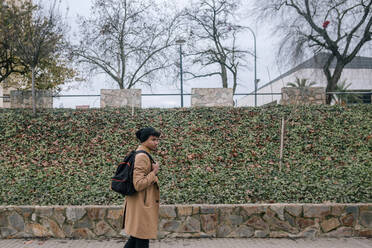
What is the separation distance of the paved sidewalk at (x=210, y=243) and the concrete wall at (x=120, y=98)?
9170 mm

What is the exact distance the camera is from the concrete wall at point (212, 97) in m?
14.4

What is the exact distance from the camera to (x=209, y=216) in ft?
18.1

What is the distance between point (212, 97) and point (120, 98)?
13.4 feet

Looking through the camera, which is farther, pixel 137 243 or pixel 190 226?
pixel 190 226

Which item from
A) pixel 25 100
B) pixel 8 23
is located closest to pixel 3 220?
pixel 25 100

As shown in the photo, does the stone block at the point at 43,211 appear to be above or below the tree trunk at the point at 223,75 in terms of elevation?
below

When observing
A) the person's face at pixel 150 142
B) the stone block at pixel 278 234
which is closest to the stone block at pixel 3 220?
the person's face at pixel 150 142

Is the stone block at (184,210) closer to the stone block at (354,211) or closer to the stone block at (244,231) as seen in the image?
the stone block at (244,231)

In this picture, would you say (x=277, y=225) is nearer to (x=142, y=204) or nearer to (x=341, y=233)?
(x=341, y=233)

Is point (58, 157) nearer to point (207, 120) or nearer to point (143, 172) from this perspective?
point (207, 120)

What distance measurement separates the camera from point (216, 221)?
18.1ft

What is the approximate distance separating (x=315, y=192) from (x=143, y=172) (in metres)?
4.11

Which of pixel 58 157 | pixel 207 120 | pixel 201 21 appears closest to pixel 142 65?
pixel 201 21

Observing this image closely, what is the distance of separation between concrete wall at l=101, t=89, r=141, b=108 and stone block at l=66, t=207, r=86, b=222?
29.0 ft
